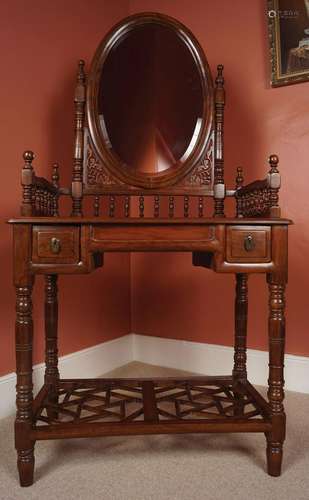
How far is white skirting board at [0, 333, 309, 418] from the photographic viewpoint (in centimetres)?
216

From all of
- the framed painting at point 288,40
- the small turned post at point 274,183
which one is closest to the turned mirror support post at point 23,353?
the small turned post at point 274,183

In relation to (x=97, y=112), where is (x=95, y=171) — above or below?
below

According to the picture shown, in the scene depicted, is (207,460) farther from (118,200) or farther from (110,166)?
(118,200)

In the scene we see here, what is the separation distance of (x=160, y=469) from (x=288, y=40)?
6.46 feet

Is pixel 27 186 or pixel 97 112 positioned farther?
pixel 97 112

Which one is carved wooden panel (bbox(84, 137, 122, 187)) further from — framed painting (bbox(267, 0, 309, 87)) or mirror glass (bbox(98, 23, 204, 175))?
framed painting (bbox(267, 0, 309, 87))

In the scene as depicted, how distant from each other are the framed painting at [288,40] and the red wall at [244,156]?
55 mm

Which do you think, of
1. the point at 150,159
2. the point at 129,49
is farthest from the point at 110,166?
the point at 129,49

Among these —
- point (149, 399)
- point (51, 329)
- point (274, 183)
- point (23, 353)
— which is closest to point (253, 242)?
point (274, 183)

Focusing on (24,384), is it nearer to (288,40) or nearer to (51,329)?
(51,329)

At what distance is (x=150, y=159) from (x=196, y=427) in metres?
1.08

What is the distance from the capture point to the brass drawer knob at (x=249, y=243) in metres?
1.46

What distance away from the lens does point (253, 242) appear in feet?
4.81

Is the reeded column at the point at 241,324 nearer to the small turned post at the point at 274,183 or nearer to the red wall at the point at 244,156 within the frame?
the red wall at the point at 244,156
